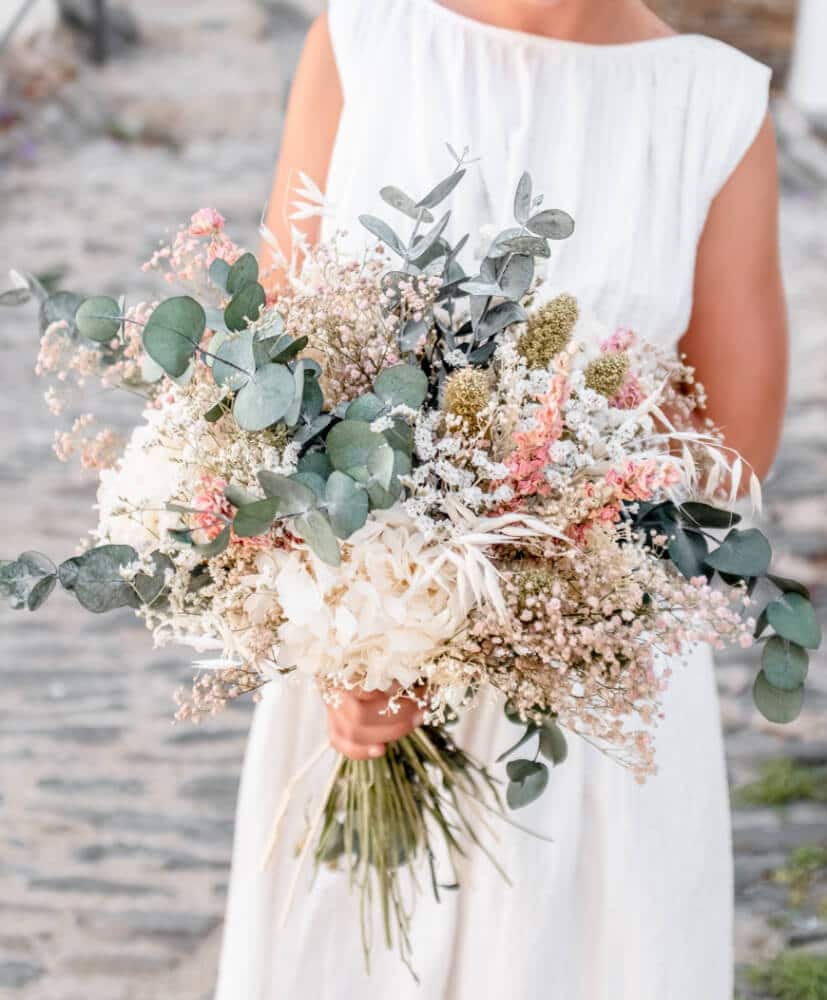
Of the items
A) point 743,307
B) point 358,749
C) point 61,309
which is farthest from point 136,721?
point 743,307

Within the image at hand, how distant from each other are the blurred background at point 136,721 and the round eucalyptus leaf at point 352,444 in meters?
0.31

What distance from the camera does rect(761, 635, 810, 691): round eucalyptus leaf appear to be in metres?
1.04

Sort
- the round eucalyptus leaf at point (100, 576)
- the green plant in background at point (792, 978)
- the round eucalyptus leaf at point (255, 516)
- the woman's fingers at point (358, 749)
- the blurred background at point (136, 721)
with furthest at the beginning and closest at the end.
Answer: the blurred background at point (136, 721) → the green plant in background at point (792, 978) → the woman's fingers at point (358, 749) → the round eucalyptus leaf at point (100, 576) → the round eucalyptus leaf at point (255, 516)

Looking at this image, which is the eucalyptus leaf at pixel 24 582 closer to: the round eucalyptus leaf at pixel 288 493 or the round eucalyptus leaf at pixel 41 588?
the round eucalyptus leaf at pixel 41 588

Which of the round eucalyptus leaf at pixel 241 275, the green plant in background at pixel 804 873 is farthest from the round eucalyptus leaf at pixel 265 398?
the green plant in background at pixel 804 873

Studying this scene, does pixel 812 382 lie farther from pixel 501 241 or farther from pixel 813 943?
pixel 501 241

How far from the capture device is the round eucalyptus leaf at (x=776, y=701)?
105 cm

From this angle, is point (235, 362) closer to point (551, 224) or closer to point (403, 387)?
point (403, 387)

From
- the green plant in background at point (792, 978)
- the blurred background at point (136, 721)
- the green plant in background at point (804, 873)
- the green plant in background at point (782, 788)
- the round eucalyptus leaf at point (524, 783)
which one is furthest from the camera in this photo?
the green plant in background at point (782, 788)

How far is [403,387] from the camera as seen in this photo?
95cm

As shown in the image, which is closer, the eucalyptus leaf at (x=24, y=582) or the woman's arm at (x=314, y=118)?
the eucalyptus leaf at (x=24, y=582)

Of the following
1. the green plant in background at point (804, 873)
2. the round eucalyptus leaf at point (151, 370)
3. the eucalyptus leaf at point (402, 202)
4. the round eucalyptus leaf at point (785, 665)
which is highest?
the eucalyptus leaf at point (402, 202)

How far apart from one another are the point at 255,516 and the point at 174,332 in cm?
18

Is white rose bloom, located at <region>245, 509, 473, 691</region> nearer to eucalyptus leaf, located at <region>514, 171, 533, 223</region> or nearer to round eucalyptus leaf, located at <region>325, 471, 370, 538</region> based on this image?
round eucalyptus leaf, located at <region>325, 471, 370, 538</region>
